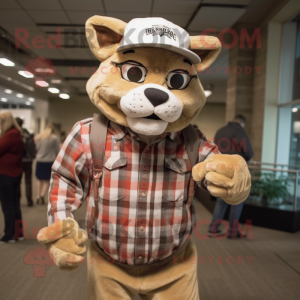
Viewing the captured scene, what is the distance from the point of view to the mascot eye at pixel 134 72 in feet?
2.83

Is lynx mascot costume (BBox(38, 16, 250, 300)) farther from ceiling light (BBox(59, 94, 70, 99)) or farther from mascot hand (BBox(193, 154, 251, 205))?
ceiling light (BBox(59, 94, 70, 99))

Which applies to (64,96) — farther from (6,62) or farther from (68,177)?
(68,177)

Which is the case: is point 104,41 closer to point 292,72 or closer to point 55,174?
point 55,174

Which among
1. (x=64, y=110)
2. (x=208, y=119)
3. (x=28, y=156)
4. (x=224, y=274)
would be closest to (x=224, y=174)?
(x=64, y=110)

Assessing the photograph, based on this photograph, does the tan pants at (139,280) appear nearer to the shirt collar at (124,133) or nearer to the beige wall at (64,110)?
the shirt collar at (124,133)

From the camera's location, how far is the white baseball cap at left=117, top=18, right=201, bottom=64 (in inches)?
32.8

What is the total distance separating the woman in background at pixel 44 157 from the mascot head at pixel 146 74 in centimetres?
58

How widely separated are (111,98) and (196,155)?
35 centimetres

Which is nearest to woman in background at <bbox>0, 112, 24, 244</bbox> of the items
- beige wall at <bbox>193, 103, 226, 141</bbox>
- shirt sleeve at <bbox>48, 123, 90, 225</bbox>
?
shirt sleeve at <bbox>48, 123, 90, 225</bbox>

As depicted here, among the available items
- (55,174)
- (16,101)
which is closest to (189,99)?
(55,174)

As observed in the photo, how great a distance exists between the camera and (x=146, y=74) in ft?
2.84

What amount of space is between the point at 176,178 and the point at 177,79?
1.10 ft

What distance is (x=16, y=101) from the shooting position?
1.34 meters

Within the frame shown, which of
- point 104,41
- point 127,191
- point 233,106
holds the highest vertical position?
point 233,106
